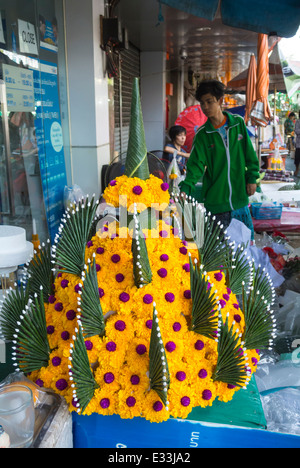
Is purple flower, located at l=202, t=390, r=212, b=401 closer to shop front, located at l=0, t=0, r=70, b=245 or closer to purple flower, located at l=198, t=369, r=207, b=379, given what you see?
purple flower, located at l=198, t=369, r=207, b=379

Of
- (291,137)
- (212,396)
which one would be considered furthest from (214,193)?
(291,137)

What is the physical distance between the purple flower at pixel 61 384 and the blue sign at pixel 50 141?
2.93 m

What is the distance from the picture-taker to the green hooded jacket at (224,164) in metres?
3.32

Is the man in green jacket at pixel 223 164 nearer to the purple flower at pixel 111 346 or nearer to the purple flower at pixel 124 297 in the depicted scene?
the purple flower at pixel 124 297

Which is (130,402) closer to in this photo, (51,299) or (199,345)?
(199,345)

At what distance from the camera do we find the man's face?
314cm

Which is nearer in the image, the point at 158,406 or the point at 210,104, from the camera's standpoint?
the point at 158,406

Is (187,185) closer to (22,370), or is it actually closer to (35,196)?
(35,196)

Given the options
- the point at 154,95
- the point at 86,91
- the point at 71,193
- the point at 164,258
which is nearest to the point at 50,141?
the point at 71,193

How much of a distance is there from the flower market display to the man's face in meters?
1.77

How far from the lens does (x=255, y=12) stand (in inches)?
109

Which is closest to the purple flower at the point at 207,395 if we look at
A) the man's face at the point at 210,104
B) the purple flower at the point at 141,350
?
the purple flower at the point at 141,350

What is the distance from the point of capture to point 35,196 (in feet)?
13.4

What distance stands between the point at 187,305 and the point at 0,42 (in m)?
2.87
